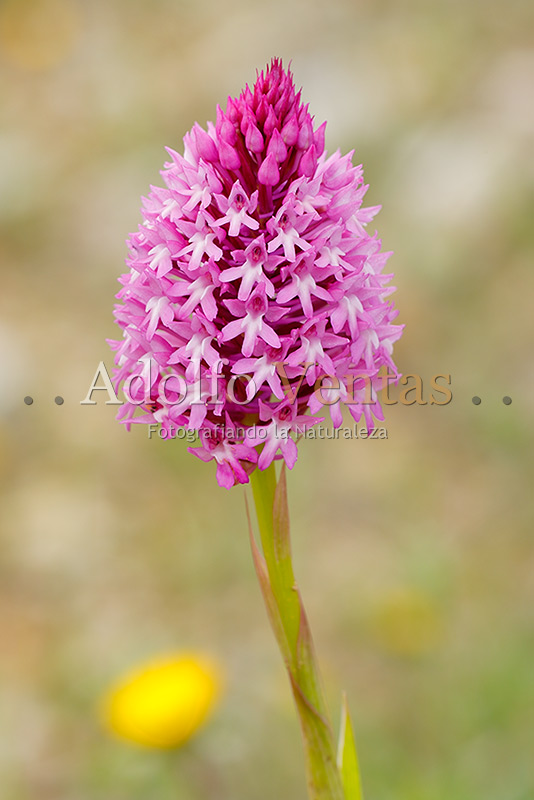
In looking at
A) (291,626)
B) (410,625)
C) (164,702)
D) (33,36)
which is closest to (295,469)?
(410,625)

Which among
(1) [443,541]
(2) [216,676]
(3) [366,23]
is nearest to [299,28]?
(3) [366,23]

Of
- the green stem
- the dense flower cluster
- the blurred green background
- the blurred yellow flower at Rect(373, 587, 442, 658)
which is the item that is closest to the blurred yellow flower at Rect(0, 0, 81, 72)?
the blurred green background

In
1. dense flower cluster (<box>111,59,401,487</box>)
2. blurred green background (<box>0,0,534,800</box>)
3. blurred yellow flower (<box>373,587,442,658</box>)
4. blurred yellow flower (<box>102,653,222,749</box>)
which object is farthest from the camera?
blurred green background (<box>0,0,534,800</box>)

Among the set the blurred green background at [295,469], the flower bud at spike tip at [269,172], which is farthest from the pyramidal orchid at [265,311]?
the blurred green background at [295,469]

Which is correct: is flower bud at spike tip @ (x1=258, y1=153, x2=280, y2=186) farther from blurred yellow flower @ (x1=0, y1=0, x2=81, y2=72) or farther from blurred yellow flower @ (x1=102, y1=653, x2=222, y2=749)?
blurred yellow flower @ (x1=0, y1=0, x2=81, y2=72)

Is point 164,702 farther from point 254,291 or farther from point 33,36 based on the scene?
point 33,36

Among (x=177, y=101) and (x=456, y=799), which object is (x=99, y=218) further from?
(x=456, y=799)
